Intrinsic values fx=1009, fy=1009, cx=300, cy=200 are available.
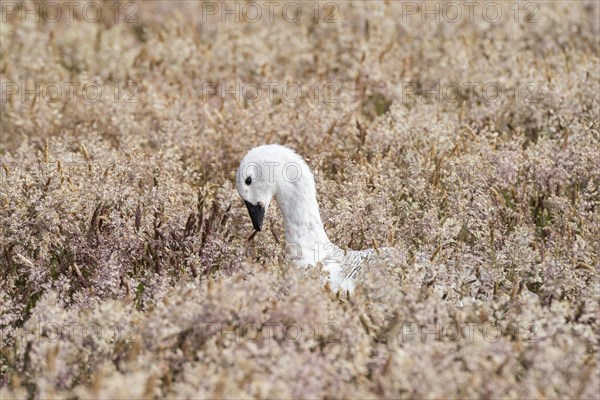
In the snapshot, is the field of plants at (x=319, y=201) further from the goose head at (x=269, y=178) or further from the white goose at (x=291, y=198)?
the goose head at (x=269, y=178)

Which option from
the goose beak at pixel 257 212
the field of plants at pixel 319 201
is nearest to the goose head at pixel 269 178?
the goose beak at pixel 257 212

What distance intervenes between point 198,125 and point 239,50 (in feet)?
5.77

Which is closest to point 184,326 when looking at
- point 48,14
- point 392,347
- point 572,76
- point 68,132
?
point 392,347

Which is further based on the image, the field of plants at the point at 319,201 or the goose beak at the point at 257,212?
the goose beak at the point at 257,212

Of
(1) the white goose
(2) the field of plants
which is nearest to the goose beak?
(1) the white goose

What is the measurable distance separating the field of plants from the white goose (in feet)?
0.66

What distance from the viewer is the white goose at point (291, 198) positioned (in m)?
5.36

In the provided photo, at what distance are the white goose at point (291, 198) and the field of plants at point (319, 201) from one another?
20cm

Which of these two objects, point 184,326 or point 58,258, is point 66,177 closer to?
Answer: point 58,258

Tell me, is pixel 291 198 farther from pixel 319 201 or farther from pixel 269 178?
pixel 319 201

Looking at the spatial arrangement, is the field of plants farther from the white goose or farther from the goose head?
the goose head

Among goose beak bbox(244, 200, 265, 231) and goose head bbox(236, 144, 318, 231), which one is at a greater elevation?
goose head bbox(236, 144, 318, 231)

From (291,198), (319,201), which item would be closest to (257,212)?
(291,198)

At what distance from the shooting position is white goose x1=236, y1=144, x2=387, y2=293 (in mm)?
5359
